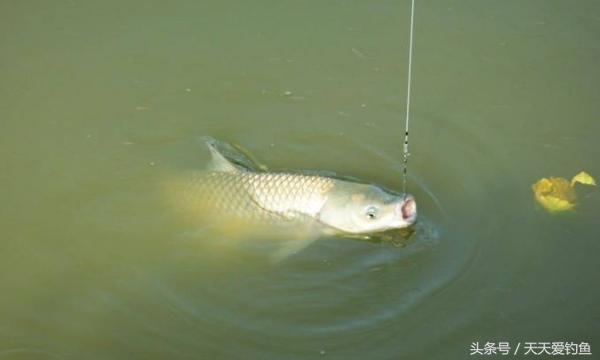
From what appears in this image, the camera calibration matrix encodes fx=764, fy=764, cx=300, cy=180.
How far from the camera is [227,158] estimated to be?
4.57m

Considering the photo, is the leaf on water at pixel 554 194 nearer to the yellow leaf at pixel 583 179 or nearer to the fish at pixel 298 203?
the yellow leaf at pixel 583 179

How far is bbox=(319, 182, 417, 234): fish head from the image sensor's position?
401 centimetres

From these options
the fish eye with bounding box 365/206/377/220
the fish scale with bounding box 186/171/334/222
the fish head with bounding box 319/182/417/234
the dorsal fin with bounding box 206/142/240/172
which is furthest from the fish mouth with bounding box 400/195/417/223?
the dorsal fin with bounding box 206/142/240/172

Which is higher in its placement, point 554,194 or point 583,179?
point 583,179

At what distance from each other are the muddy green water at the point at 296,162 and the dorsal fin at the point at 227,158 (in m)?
0.09

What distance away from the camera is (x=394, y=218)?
4.02 metres

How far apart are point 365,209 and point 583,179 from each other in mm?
1395

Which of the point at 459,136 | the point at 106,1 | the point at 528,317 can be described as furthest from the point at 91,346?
the point at 106,1

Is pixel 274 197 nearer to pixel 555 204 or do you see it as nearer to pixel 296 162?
pixel 296 162

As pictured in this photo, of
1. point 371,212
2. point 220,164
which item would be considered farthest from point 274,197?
point 371,212

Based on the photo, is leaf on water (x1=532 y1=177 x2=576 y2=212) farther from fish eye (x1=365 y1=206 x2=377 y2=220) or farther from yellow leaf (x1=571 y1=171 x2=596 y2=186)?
fish eye (x1=365 y1=206 x2=377 y2=220)

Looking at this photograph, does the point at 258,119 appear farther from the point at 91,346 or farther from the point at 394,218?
the point at 91,346

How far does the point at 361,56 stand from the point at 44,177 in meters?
2.34

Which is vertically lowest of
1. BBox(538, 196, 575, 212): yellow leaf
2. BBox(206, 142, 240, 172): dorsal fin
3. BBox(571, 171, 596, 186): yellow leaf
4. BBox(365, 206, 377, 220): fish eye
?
BBox(365, 206, 377, 220): fish eye
